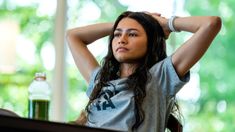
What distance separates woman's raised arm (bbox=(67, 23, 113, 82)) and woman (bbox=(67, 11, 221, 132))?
0.13 m

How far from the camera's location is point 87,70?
2.08 metres

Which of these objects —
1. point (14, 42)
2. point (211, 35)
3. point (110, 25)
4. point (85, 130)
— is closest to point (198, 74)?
point (14, 42)

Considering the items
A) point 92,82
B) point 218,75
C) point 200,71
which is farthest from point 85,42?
point 218,75

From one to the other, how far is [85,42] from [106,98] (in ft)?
1.56

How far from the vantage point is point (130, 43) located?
1.80 metres

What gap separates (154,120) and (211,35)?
0.35 m

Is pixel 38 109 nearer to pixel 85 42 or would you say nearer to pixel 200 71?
pixel 85 42

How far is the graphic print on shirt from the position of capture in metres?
1.76

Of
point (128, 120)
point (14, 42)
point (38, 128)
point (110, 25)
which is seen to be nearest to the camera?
point (38, 128)

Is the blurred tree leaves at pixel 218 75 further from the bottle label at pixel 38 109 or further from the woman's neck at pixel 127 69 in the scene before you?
the bottle label at pixel 38 109

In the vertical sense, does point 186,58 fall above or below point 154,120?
above

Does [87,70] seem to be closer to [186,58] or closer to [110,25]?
[110,25]

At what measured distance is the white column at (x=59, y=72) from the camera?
3457 millimetres

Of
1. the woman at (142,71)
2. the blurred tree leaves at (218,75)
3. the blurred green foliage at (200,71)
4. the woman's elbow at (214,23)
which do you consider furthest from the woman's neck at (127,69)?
the blurred tree leaves at (218,75)
